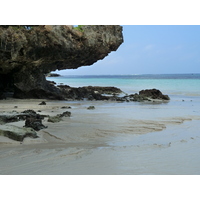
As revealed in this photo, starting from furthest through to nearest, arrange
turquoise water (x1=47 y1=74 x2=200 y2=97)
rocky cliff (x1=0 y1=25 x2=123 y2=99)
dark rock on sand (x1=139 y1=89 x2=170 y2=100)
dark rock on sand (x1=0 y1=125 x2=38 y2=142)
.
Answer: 1. turquoise water (x1=47 y1=74 x2=200 y2=97)
2. dark rock on sand (x1=139 y1=89 x2=170 y2=100)
3. rocky cliff (x1=0 y1=25 x2=123 y2=99)
4. dark rock on sand (x1=0 y1=125 x2=38 y2=142)

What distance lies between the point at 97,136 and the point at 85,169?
2296 mm

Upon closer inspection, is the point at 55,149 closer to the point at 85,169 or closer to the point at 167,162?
the point at 85,169

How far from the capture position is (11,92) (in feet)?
57.9

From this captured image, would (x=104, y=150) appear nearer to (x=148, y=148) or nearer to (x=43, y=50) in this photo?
(x=148, y=148)

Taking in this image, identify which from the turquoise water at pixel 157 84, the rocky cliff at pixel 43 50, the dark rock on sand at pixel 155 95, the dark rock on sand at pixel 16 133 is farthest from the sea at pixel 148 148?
the turquoise water at pixel 157 84

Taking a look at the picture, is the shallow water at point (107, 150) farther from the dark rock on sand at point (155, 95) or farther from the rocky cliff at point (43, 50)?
the dark rock on sand at point (155, 95)

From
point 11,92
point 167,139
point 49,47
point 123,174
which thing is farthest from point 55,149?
point 11,92

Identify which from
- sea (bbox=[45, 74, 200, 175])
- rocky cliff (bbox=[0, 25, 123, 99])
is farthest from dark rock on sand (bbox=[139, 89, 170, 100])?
sea (bbox=[45, 74, 200, 175])

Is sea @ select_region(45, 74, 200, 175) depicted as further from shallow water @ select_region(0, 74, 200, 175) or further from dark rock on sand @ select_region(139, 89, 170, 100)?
dark rock on sand @ select_region(139, 89, 170, 100)

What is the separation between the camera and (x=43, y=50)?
49.1 feet

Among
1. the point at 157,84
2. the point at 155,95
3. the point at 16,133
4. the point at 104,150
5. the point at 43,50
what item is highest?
the point at 43,50

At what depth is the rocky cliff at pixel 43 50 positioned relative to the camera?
1395cm

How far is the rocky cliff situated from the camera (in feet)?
45.8

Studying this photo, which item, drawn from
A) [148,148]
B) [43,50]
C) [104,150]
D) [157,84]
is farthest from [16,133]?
[157,84]
